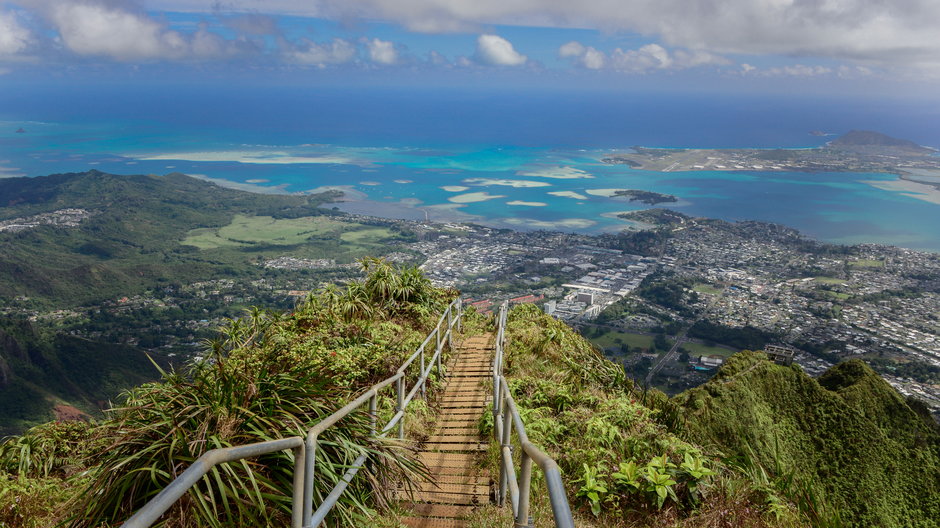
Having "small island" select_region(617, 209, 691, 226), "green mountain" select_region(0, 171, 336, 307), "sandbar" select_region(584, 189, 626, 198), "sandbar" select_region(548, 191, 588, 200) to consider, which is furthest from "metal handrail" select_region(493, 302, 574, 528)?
"sandbar" select_region(584, 189, 626, 198)

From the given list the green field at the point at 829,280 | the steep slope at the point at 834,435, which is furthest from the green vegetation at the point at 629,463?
the green field at the point at 829,280

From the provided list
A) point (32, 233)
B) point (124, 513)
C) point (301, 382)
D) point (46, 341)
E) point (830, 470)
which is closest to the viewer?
point (124, 513)

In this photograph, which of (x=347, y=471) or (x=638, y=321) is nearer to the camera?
(x=347, y=471)

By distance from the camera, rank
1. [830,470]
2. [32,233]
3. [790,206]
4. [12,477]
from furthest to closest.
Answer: [790,206] < [32,233] < [830,470] < [12,477]

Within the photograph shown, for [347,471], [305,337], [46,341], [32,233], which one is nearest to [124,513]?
[347,471]

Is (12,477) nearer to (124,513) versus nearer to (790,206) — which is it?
(124,513)

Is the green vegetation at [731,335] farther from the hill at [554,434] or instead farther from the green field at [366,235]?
the green field at [366,235]

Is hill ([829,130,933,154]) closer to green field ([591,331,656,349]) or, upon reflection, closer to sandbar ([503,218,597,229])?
sandbar ([503,218,597,229])
